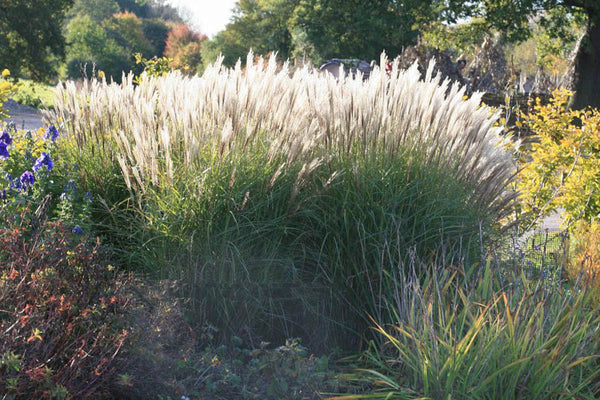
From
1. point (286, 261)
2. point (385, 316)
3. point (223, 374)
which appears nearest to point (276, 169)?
point (286, 261)

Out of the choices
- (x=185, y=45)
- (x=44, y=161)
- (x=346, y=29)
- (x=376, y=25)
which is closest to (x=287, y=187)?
(x=44, y=161)

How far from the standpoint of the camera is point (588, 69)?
1917cm

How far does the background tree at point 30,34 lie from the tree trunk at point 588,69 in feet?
68.0

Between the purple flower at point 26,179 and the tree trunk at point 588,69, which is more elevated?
the tree trunk at point 588,69

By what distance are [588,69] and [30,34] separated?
21.8 meters

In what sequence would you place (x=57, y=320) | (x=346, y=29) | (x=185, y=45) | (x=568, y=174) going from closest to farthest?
(x=57, y=320), (x=568, y=174), (x=346, y=29), (x=185, y=45)

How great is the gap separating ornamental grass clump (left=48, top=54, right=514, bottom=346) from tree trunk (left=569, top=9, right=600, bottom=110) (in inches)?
644

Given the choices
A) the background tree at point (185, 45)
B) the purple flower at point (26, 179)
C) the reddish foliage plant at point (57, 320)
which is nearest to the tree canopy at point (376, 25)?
the background tree at point (185, 45)

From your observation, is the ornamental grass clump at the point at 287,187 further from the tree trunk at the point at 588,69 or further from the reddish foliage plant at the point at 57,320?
the tree trunk at the point at 588,69

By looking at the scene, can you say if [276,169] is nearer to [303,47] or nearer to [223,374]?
[223,374]

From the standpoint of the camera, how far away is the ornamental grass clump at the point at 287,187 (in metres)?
3.52

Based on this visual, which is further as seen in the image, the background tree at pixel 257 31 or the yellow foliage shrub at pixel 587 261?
the background tree at pixel 257 31

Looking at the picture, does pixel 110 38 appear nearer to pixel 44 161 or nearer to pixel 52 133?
pixel 52 133

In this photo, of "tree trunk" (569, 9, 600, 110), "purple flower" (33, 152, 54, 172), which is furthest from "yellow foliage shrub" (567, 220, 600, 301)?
"tree trunk" (569, 9, 600, 110)
